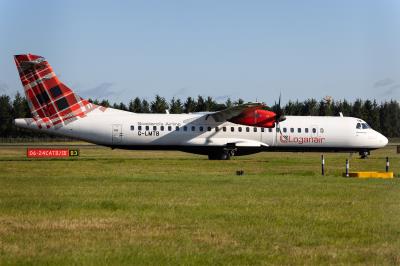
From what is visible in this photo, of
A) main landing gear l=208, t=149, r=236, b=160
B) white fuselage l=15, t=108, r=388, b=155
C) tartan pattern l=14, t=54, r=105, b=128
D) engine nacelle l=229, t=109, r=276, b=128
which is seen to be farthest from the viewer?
main landing gear l=208, t=149, r=236, b=160

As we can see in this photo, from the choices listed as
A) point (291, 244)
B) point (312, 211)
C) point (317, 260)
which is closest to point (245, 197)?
point (312, 211)

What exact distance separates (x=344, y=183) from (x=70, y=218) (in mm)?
14300

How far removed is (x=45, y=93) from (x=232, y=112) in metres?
13.2

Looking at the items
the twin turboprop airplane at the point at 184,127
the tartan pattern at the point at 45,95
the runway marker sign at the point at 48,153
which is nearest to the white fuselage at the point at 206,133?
the twin turboprop airplane at the point at 184,127

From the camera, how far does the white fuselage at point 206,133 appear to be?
45.4 meters

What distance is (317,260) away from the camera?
34.6 ft

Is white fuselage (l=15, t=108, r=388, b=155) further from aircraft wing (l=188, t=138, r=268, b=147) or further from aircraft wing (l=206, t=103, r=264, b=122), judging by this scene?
aircraft wing (l=206, t=103, r=264, b=122)

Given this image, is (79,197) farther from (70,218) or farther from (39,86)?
(39,86)

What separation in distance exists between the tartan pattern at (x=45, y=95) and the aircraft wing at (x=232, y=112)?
33.6 feet

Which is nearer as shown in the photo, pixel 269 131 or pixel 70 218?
pixel 70 218

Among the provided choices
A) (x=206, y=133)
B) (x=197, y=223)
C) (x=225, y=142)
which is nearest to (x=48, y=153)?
(x=206, y=133)

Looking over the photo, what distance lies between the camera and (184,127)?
156 feet

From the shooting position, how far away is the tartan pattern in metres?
43.6

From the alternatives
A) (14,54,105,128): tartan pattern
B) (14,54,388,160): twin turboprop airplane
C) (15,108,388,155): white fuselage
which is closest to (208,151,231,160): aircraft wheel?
(14,54,388,160): twin turboprop airplane
